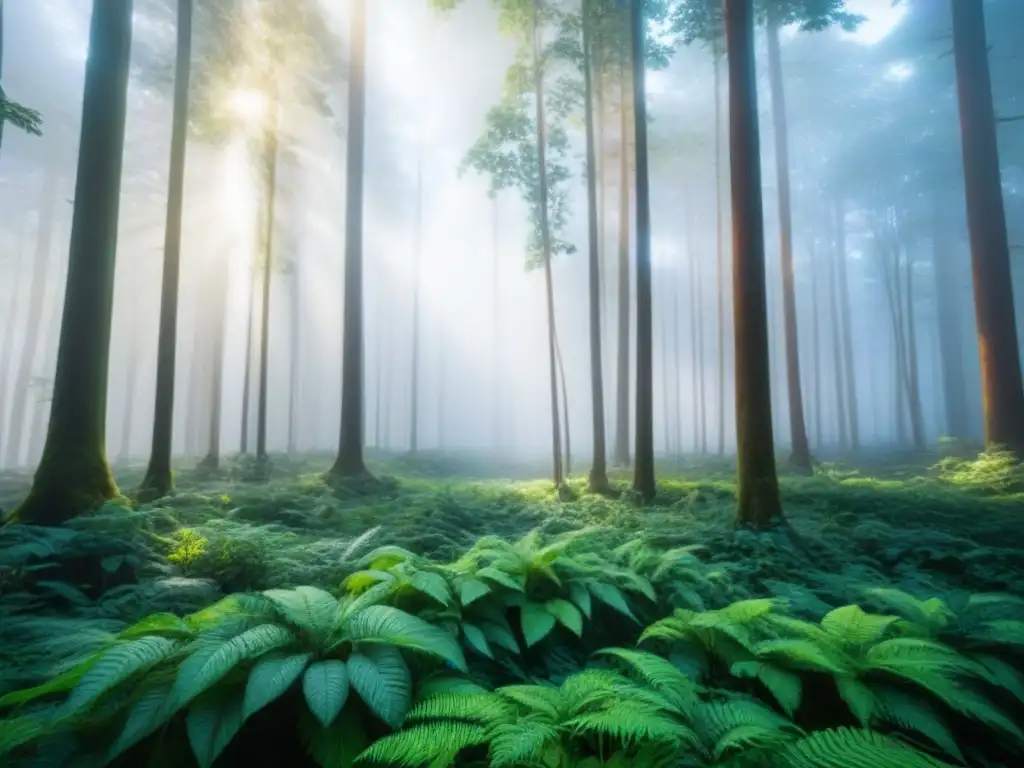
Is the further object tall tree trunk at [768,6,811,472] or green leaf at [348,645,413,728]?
tall tree trunk at [768,6,811,472]

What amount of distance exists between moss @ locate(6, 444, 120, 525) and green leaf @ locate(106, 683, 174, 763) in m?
6.53

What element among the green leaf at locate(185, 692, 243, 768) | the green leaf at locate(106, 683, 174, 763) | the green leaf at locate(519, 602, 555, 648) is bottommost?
the green leaf at locate(519, 602, 555, 648)

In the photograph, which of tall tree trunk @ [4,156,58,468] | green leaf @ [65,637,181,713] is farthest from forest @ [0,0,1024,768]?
tall tree trunk @ [4,156,58,468]

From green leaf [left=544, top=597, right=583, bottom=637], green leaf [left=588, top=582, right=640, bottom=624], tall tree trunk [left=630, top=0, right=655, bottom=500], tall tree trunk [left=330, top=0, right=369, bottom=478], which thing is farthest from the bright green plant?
tall tree trunk [left=330, top=0, right=369, bottom=478]

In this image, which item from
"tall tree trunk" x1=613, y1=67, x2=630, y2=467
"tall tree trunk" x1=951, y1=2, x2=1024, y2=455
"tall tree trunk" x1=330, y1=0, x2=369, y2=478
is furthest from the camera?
"tall tree trunk" x1=613, y1=67, x2=630, y2=467

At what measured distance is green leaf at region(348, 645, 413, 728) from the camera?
1.97 meters

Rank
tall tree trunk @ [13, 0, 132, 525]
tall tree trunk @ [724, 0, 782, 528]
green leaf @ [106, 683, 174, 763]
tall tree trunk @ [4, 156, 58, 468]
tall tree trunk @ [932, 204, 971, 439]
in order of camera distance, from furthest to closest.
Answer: tall tree trunk @ [4, 156, 58, 468] → tall tree trunk @ [932, 204, 971, 439] → tall tree trunk @ [724, 0, 782, 528] → tall tree trunk @ [13, 0, 132, 525] → green leaf @ [106, 683, 174, 763]

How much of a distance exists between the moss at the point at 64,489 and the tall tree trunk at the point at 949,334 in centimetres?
3874

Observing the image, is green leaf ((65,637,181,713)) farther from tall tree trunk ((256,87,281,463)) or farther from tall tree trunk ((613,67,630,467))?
tall tree trunk ((613,67,630,467))

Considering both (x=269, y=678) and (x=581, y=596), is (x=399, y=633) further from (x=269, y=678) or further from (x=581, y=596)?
(x=581, y=596)

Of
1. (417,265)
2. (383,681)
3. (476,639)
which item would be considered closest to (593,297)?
(476,639)

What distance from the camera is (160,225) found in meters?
27.1

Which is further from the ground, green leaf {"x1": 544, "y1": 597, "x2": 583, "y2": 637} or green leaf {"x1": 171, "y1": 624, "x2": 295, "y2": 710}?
green leaf {"x1": 171, "y1": 624, "x2": 295, "y2": 710}

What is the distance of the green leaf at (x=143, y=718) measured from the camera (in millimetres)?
1741
